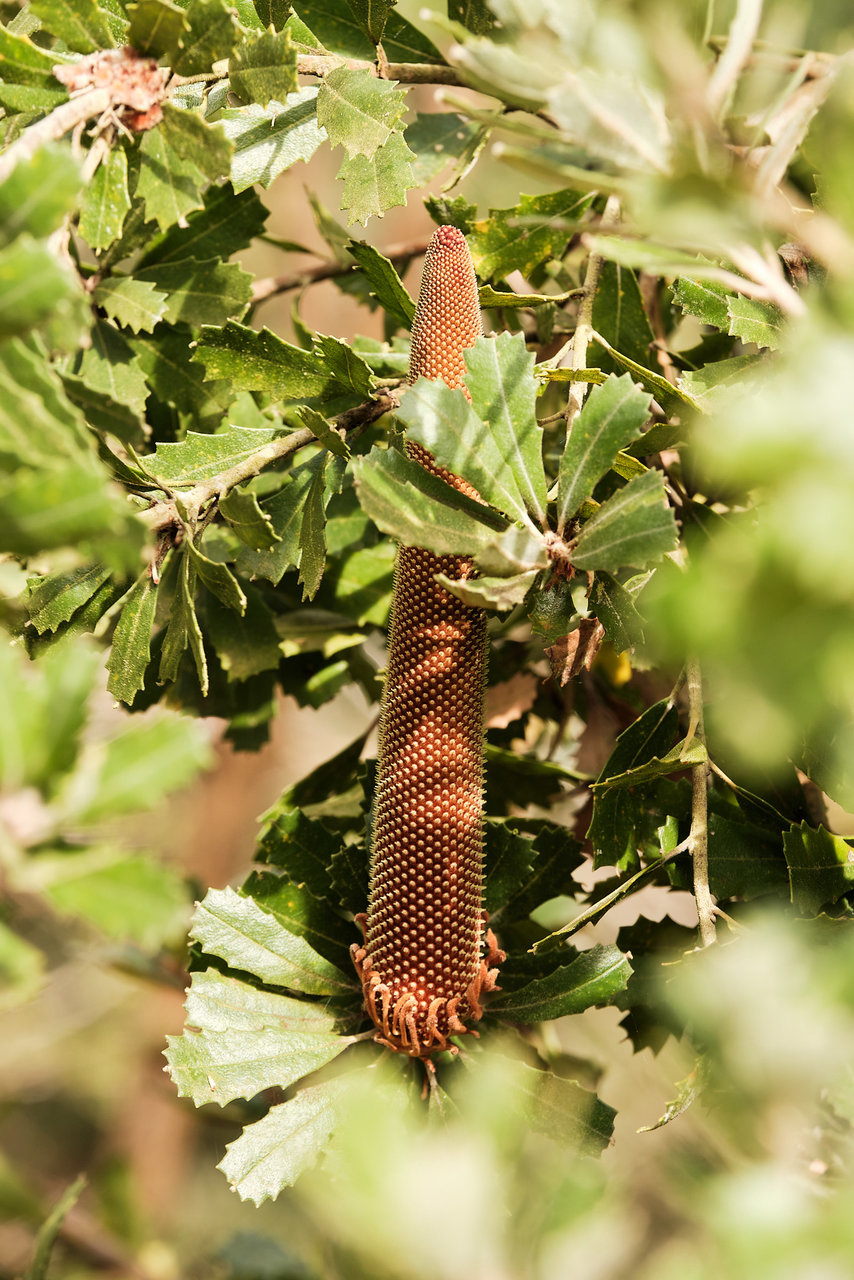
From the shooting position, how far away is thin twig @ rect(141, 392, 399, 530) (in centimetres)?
56

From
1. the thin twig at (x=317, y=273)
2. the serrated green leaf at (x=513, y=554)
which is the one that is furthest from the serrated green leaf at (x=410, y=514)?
the thin twig at (x=317, y=273)

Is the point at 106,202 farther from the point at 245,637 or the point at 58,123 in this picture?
the point at 245,637

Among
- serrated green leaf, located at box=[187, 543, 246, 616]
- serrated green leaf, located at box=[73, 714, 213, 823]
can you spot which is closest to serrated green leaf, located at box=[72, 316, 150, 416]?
serrated green leaf, located at box=[187, 543, 246, 616]

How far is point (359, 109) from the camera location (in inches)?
23.3

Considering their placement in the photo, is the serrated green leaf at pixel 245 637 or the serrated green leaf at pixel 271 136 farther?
the serrated green leaf at pixel 245 637

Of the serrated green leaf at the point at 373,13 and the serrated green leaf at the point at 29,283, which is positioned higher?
the serrated green leaf at the point at 373,13

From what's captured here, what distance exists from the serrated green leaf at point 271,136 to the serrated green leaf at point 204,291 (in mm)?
112

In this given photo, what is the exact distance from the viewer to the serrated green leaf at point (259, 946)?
22.2 inches

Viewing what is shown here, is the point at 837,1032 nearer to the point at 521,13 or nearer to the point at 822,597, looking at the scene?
the point at 822,597

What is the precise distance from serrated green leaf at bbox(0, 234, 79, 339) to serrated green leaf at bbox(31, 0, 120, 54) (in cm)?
23

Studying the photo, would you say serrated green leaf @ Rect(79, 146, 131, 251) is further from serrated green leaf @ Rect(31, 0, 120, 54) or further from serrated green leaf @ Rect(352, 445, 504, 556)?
serrated green leaf @ Rect(352, 445, 504, 556)

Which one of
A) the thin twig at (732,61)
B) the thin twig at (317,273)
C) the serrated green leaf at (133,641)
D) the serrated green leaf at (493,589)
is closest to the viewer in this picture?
the thin twig at (732,61)

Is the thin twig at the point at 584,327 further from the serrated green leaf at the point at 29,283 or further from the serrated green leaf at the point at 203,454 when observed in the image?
the serrated green leaf at the point at 29,283

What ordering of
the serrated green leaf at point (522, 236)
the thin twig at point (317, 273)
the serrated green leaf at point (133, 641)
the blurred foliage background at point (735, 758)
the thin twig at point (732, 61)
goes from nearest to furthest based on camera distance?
the blurred foliage background at point (735, 758) → the thin twig at point (732, 61) → the serrated green leaf at point (133, 641) → the serrated green leaf at point (522, 236) → the thin twig at point (317, 273)
